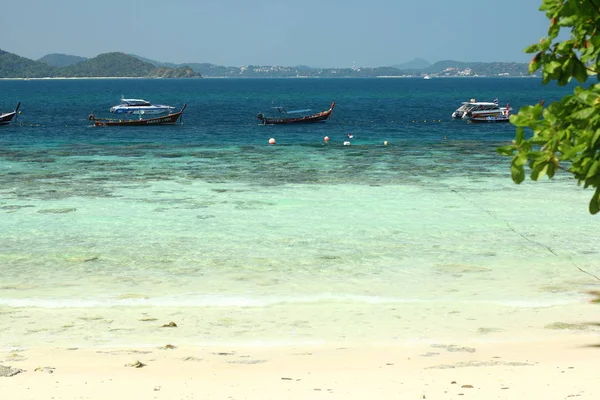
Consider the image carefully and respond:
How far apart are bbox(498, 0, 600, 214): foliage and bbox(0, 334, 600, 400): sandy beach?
3.12 metres

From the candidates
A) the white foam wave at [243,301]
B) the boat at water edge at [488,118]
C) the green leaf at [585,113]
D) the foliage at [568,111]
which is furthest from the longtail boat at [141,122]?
the green leaf at [585,113]

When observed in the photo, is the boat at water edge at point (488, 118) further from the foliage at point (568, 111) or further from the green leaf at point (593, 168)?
the green leaf at point (593, 168)

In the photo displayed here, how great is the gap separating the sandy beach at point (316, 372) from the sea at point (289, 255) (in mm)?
557

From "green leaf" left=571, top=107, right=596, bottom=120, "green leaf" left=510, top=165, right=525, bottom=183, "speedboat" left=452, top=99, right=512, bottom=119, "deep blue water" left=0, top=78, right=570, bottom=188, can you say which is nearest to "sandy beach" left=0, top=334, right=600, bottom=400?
"green leaf" left=510, top=165, right=525, bottom=183

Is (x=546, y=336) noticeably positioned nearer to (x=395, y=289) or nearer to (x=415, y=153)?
(x=395, y=289)

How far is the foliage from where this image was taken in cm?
574

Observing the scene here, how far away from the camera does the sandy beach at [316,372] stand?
839 centimetres

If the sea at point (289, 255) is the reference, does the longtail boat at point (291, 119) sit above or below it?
above

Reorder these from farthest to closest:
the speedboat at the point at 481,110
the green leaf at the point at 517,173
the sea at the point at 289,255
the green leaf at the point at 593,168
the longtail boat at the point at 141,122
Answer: the speedboat at the point at 481,110 < the longtail boat at the point at 141,122 < the sea at the point at 289,255 < the green leaf at the point at 517,173 < the green leaf at the point at 593,168

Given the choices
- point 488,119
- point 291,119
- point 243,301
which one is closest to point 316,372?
point 243,301

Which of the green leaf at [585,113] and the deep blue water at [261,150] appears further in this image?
the deep blue water at [261,150]

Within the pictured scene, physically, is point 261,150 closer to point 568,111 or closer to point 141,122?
point 141,122

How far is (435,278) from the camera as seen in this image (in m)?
15.0

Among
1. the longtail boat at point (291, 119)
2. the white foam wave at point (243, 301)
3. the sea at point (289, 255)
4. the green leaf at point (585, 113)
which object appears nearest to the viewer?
the green leaf at point (585, 113)
